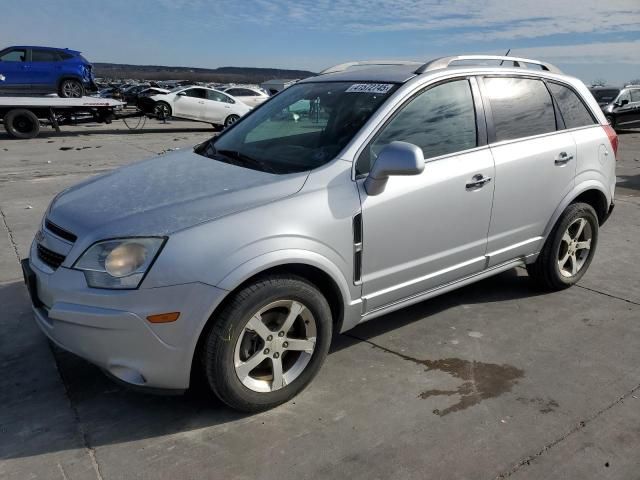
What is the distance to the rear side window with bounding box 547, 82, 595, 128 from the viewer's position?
4.37m

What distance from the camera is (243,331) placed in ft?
9.08

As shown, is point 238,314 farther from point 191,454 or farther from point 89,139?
point 89,139

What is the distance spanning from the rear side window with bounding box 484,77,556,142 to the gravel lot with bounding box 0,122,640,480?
1.32m

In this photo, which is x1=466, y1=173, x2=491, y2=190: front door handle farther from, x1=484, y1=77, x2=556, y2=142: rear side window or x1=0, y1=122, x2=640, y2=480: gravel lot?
x1=0, y1=122, x2=640, y2=480: gravel lot

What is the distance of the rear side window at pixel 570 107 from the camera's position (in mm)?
4367

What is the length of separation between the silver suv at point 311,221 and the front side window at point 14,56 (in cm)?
1732

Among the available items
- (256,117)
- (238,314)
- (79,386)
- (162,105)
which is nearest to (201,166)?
(256,117)

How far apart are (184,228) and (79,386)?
4.20 ft

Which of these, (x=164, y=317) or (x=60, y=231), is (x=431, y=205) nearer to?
(x=164, y=317)

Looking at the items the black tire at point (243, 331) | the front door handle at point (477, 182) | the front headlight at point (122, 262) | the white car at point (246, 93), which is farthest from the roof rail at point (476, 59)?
the white car at point (246, 93)

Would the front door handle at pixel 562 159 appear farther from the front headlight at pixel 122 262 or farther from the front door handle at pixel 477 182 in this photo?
the front headlight at pixel 122 262

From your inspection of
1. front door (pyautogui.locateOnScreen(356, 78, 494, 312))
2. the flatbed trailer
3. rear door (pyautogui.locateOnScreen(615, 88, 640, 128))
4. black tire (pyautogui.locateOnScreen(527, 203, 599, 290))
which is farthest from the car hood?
rear door (pyautogui.locateOnScreen(615, 88, 640, 128))

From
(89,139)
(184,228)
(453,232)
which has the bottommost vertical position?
(89,139)

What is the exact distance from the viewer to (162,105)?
20188mm
